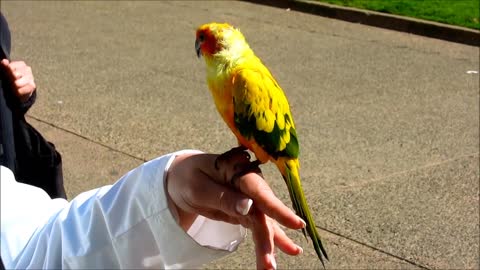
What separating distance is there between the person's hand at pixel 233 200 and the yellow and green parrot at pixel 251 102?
0.33 m

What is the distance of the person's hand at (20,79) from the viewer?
2.81 metres

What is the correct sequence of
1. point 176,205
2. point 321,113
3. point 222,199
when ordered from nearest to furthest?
point 222,199 < point 176,205 < point 321,113

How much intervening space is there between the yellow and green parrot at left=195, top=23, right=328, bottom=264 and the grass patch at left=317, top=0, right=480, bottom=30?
27.0ft

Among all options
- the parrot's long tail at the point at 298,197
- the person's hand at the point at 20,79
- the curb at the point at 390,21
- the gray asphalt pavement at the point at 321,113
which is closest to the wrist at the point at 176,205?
the parrot's long tail at the point at 298,197

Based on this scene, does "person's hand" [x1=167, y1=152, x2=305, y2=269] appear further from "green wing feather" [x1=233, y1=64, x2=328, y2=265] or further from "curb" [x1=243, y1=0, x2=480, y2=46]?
"curb" [x1=243, y1=0, x2=480, y2=46]

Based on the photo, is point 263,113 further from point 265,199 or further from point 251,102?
point 265,199

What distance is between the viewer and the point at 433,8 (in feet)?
34.7

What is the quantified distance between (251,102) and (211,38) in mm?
227

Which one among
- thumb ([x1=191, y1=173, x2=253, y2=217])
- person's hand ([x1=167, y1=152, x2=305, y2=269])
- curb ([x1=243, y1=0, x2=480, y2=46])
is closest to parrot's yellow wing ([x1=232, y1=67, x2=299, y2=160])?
person's hand ([x1=167, y1=152, x2=305, y2=269])

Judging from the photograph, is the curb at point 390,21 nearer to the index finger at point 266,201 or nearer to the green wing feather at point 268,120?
the green wing feather at point 268,120

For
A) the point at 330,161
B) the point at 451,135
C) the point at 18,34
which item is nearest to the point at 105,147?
the point at 330,161

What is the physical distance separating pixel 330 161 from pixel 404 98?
6.13 feet

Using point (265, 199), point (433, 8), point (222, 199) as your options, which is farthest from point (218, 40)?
point (433, 8)

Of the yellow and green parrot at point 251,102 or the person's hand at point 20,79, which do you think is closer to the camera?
the yellow and green parrot at point 251,102
